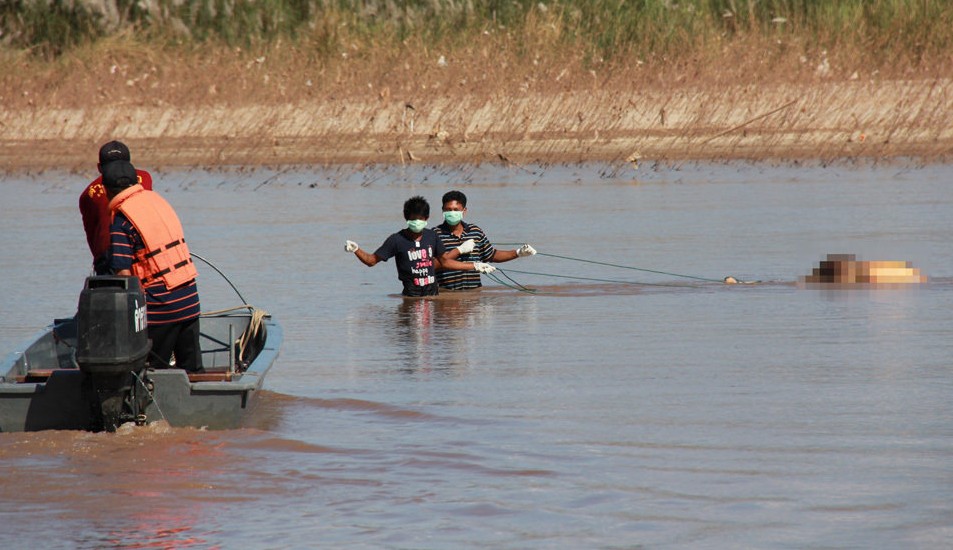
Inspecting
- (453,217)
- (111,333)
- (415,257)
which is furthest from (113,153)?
(453,217)

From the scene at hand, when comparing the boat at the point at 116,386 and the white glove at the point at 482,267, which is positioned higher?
the white glove at the point at 482,267

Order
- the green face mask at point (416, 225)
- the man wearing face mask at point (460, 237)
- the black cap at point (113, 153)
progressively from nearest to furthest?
the black cap at point (113, 153), the green face mask at point (416, 225), the man wearing face mask at point (460, 237)

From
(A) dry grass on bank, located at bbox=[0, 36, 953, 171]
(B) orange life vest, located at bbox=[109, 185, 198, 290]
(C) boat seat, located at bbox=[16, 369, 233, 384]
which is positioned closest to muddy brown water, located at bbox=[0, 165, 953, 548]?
(C) boat seat, located at bbox=[16, 369, 233, 384]

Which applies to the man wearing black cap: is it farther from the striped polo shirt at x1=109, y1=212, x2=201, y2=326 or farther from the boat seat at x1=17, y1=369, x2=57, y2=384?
the boat seat at x1=17, y1=369, x2=57, y2=384

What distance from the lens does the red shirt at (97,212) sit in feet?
28.3

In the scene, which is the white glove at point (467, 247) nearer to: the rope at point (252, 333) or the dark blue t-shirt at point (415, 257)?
the dark blue t-shirt at point (415, 257)

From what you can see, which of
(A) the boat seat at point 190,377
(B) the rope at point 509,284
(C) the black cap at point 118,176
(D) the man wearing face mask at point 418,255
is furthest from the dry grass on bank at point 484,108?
(C) the black cap at point 118,176

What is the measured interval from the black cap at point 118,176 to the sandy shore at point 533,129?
16647 mm

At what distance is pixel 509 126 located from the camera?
85.8ft

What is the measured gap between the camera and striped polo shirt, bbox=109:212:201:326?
7.72m

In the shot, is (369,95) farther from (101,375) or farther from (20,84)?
(101,375)

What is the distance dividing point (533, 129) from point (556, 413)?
59.9 feet

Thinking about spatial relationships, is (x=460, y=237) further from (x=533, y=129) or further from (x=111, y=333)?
(x=533, y=129)

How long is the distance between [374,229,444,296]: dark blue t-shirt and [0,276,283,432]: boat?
431cm
